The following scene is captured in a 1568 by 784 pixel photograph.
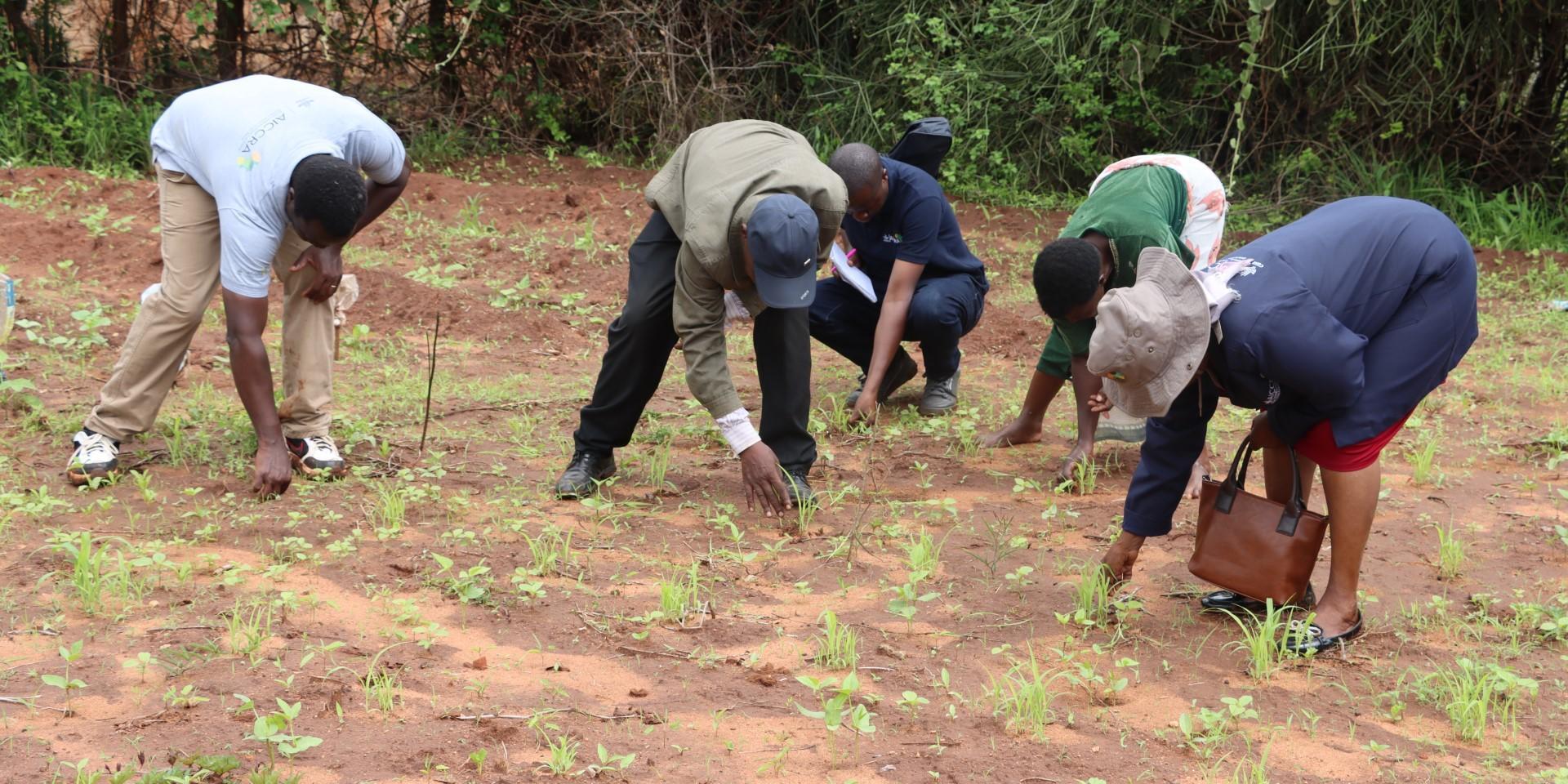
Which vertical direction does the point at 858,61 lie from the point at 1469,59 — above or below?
below

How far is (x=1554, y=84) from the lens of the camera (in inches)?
363

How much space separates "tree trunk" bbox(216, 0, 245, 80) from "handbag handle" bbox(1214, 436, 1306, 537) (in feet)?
27.1

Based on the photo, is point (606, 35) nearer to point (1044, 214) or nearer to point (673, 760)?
point (1044, 214)

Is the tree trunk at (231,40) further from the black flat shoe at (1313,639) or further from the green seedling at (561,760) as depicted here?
the black flat shoe at (1313,639)

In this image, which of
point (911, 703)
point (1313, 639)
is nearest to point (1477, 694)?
point (1313, 639)

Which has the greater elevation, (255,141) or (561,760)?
(255,141)

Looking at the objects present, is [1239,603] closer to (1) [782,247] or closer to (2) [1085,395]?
(2) [1085,395]

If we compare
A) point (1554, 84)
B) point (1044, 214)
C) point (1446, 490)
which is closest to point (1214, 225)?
point (1446, 490)

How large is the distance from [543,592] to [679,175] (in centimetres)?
137

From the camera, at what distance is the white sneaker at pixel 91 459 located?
4.48m

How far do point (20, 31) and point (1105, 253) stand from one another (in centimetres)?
824

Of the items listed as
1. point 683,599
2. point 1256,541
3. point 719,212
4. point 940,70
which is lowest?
point 683,599

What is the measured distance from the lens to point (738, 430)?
13.9ft

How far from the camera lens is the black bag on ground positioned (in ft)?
19.1
